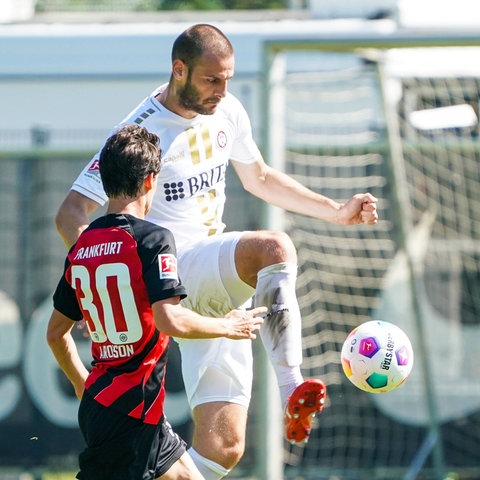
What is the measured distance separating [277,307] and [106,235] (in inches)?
40.3

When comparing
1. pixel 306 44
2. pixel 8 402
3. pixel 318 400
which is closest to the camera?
pixel 318 400

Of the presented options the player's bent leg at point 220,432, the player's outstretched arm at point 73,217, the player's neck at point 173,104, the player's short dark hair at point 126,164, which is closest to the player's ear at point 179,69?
the player's neck at point 173,104

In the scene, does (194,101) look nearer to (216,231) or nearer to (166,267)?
(216,231)

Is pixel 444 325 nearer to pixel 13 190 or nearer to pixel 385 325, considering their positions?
pixel 13 190

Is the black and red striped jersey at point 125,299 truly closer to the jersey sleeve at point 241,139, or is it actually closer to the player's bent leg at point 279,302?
the player's bent leg at point 279,302

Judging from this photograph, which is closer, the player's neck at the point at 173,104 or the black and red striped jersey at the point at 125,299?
the black and red striped jersey at the point at 125,299

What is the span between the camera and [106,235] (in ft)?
16.3

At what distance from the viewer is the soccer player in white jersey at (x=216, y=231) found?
5641 millimetres

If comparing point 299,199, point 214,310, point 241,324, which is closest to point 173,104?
point 299,199

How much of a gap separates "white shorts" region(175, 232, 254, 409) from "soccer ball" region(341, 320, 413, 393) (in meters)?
0.59

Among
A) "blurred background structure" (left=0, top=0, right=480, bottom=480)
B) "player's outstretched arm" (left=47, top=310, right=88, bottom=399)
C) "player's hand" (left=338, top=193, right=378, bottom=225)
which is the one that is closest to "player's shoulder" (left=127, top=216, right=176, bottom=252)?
"player's outstretched arm" (left=47, top=310, right=88, bottom=399)

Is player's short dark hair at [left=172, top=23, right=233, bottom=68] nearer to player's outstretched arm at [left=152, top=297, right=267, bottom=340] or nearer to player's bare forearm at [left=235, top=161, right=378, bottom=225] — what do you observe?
player's bare forearm at [left=235, top=161, right=378, bottom=225]

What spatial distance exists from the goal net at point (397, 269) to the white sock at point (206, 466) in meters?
4.58

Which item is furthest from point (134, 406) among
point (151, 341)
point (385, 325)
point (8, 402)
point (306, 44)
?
point (8, 402)
